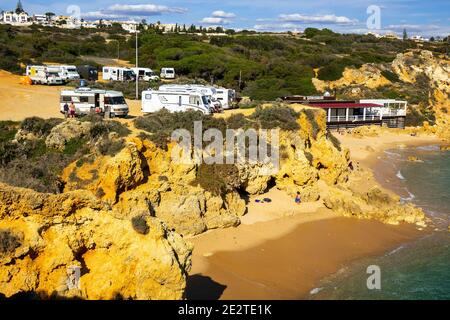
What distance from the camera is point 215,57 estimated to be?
6278cm

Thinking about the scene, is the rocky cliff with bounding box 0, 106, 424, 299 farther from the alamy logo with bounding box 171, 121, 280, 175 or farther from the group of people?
the group of people

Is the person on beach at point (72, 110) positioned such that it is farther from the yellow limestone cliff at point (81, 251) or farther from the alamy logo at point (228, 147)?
the yellow limestone cliff at point (81, 251)

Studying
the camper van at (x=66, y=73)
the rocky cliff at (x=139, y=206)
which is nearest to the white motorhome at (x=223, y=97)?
the rocky cliff at (x=139, y=206)

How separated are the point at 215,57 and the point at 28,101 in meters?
32.9

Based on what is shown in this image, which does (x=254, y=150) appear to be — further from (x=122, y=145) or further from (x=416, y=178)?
(x=416, y=178)

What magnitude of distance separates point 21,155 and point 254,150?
435 inches

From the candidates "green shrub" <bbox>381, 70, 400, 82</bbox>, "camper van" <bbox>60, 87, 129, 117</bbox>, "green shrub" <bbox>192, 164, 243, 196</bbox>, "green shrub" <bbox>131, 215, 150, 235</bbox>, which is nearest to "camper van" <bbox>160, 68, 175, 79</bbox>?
"camper van" <bbox>60, 87, 129, 117</bbox>

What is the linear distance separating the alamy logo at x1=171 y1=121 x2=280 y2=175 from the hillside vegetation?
25.7m

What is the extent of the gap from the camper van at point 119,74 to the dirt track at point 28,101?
24.9ft

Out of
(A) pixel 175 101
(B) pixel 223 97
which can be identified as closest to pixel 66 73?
(B) pixel 223 97

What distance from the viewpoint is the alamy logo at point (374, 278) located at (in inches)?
658

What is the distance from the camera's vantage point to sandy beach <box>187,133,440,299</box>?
16.2m

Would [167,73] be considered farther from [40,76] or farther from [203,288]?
[203,288]
